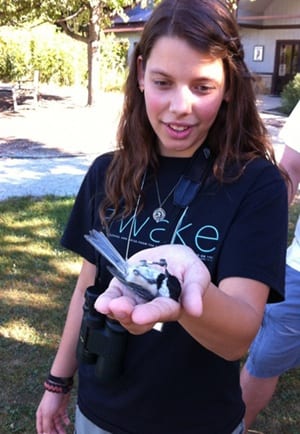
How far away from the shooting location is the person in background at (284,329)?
2.45m

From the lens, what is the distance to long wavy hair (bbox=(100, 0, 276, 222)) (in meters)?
1.49

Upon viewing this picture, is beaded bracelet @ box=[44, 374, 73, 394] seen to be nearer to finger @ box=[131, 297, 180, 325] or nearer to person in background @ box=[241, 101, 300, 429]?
finger @ box=[131, 297, 180, 325]

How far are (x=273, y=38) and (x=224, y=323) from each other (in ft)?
82.7

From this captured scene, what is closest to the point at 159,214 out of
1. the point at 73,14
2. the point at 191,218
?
the point at 191,218

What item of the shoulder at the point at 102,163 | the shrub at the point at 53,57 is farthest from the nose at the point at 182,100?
Answer: the shrub at the point at 53,57

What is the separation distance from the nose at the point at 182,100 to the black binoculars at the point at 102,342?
0.54 m

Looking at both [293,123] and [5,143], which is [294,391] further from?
[5,143]

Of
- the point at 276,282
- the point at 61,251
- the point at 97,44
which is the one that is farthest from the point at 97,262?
the point at 97,44

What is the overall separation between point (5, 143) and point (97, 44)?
6.41 meters

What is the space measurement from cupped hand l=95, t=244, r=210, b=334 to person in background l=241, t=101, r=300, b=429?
50.0 inches

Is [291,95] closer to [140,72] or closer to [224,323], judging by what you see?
[140,72]

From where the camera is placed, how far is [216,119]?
64.1 inches

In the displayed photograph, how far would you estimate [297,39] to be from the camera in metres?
24.0

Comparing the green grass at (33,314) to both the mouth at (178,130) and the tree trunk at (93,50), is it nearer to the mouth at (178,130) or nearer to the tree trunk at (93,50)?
the mouth at (178,130)
